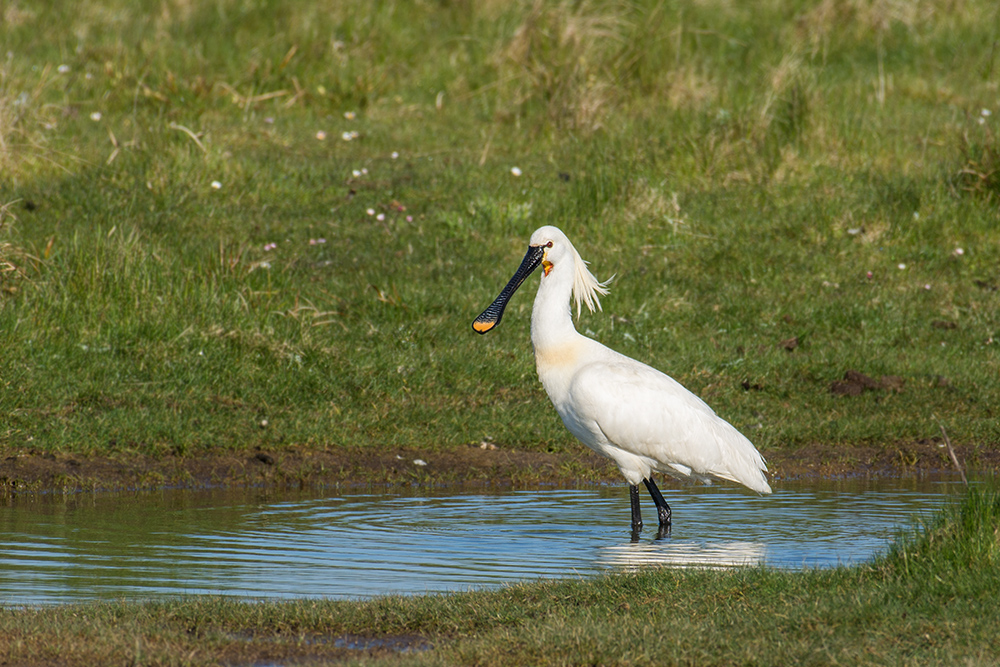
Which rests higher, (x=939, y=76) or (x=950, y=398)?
(x=939, y=76)

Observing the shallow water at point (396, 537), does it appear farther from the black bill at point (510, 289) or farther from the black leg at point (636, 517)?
the black bill at point (510, 289)

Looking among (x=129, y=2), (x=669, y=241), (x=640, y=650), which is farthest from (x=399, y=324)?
(x=129, y=2)

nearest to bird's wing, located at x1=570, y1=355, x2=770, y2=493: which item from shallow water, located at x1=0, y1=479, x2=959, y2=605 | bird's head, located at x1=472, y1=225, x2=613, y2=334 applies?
shallow water, located at x1=0, y1=479, x2=959, y2=605

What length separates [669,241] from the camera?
42.7ft

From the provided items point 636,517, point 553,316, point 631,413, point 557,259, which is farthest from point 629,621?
point 557,259

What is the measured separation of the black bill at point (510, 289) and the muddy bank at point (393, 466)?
0.88 meters

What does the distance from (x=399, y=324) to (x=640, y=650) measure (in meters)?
6.53

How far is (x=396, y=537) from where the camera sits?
7344 millimetres

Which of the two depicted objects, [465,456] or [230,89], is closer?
[465,456]

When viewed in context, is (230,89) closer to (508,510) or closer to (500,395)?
(500,395)

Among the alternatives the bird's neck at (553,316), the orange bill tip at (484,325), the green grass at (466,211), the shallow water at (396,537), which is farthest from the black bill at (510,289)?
the shallow water at (396,537)

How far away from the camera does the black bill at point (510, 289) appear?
8.62m

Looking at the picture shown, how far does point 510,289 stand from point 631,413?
1.52 meters

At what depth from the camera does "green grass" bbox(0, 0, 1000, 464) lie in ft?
32.6
